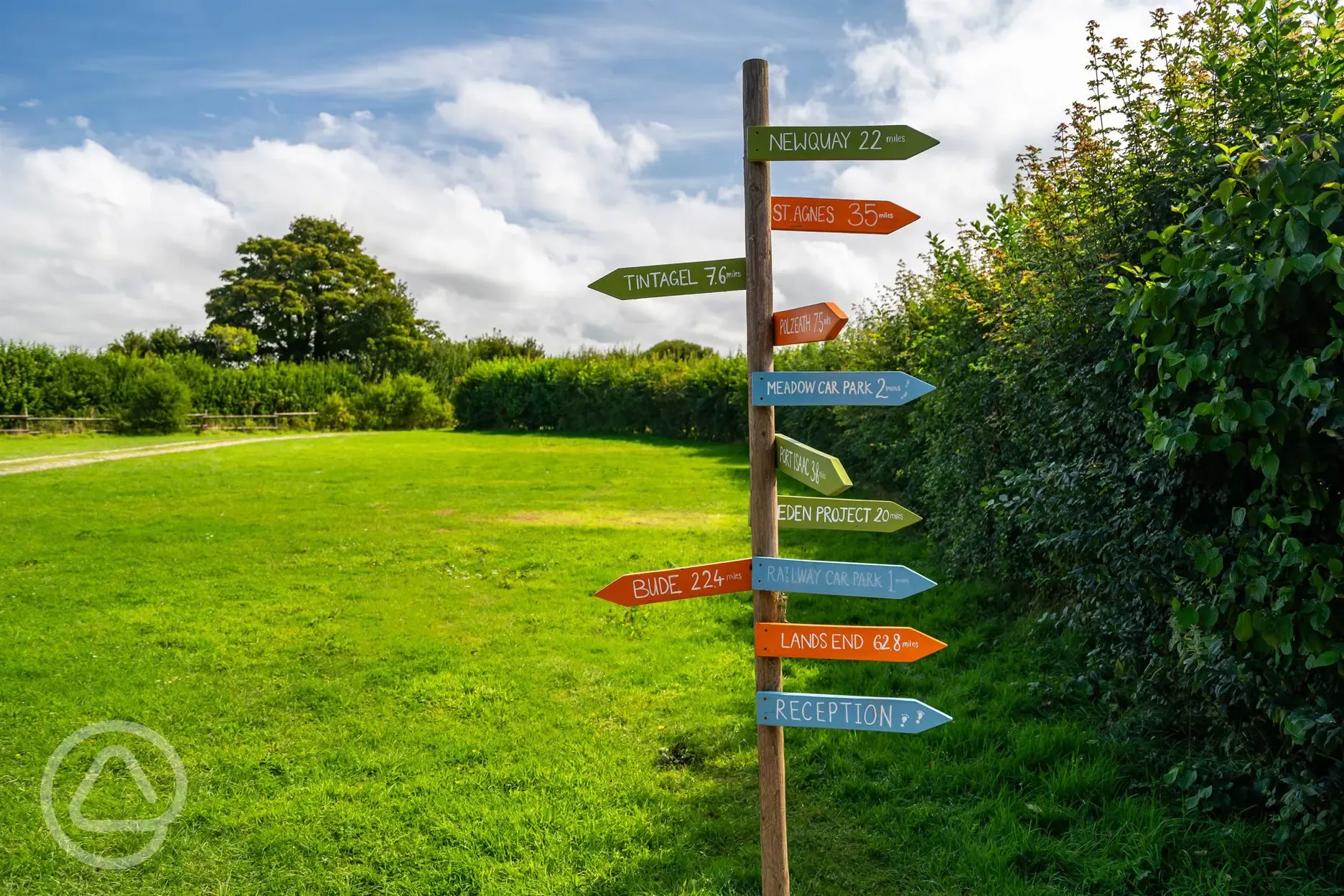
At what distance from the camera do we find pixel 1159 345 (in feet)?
10.8

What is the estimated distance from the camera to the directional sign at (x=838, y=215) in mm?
2973

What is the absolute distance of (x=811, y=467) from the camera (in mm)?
2836

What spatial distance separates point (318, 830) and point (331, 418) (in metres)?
38.3

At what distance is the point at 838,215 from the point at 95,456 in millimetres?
24370

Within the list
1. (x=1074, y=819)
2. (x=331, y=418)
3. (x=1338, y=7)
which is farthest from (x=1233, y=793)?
(x=331, y=418)

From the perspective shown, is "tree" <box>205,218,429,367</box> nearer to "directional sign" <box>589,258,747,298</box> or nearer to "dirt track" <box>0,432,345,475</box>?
"dirt track" <box>0,432,345,475</box>

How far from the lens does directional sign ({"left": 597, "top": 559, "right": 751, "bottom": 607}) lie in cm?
300

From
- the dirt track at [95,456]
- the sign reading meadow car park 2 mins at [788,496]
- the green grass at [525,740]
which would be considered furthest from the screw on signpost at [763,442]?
the dirt track at [95,456]

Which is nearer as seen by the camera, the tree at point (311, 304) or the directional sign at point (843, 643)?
the directional sign at point (843, 643)

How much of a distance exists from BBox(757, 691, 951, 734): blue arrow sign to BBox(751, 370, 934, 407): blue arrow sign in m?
0.96

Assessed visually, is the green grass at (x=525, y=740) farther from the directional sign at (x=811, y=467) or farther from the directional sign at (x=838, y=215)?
the directional sign at (x=838, y=215)

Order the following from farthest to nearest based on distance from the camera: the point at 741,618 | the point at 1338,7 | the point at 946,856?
the point at 741,618, the point at 946,856, the point at 1338,7

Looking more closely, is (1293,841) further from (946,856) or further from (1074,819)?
(946,856)

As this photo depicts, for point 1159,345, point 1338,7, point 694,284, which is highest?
point 1338,7
